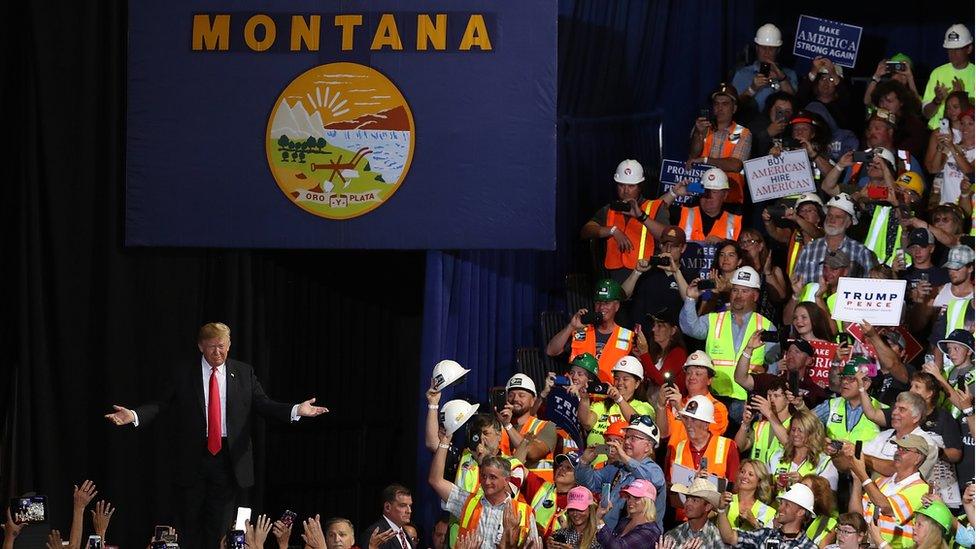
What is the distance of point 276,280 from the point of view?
41.7ft

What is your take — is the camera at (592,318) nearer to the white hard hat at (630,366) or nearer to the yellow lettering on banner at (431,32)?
the white hard hat at (630,366)

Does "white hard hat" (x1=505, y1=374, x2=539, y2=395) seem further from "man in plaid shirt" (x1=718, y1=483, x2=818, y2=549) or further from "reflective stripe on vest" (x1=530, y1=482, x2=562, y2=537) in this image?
"man in plaid shirt" (x1=718, y1=483, x2=818, y2=549)

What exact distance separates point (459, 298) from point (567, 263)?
1.48 m

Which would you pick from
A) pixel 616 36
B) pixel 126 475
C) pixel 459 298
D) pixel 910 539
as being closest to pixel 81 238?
pixel 126 475

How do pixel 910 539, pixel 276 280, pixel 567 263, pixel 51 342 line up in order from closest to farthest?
pixel 910 539 → pixel 51 342 → pixel 276 280 → pixel 567 263

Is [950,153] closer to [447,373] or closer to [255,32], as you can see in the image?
[447,373]

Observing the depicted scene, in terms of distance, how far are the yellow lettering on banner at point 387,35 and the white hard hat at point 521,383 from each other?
7.85 feet

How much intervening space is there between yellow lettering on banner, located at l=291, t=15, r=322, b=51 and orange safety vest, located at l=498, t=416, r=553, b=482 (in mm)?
2951

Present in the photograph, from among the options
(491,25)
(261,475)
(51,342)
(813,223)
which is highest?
(491,25)

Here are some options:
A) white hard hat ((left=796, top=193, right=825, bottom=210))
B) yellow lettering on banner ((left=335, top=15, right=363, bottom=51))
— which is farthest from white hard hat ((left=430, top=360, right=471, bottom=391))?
white hard hat ((left=796, top=193, right=825, bottom=210))

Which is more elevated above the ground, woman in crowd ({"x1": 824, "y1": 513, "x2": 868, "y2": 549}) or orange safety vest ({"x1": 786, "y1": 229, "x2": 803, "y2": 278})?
orange safety vest ({"x1": 786, "y1": 229, "x2": 803, "y2": 278})

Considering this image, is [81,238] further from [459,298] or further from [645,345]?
[645,345]

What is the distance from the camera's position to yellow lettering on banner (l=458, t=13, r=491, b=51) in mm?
12094

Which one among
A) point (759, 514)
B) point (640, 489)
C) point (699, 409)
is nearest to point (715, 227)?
point (699, 409)
